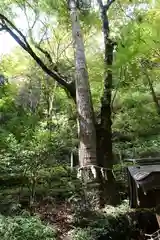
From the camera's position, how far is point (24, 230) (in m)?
5.88

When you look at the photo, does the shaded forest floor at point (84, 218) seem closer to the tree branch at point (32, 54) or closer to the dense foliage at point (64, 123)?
the dense foliage at point (64, 123)

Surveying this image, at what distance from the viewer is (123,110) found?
17.0 metres

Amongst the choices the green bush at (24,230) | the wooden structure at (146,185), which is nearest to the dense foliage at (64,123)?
the green bush at (24,230)

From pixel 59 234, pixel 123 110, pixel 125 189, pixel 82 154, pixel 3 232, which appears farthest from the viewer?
pixel 123 110

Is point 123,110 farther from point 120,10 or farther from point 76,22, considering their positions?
point 76,22

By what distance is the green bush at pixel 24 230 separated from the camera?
5654 millimetres

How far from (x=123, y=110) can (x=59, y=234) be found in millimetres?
10894

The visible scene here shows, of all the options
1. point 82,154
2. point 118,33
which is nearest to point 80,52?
point 118,33

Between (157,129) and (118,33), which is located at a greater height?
(118,33)

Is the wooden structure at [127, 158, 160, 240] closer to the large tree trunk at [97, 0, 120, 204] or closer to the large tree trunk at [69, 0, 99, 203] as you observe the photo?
the large tree trunk at [69, 0, 99, 203]

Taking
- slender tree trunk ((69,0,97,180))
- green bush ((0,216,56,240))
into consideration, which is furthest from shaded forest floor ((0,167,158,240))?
slender tree trunk ((69,0,97,180))

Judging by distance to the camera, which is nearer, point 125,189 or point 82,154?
point 82,154

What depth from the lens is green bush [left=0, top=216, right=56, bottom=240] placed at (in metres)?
5.65

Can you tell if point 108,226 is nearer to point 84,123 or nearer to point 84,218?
point 84,218
